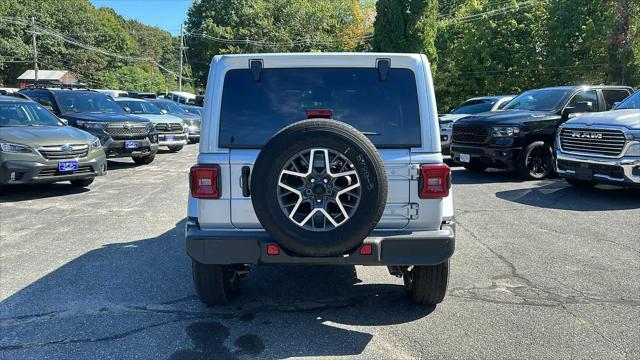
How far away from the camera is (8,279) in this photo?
15.1ft

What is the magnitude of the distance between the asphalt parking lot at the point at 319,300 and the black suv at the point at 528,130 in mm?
2983

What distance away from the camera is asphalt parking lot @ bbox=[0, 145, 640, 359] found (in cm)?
335

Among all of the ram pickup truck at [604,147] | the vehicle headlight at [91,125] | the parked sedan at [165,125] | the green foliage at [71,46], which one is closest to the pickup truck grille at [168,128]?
the parked sedan at [165,125]

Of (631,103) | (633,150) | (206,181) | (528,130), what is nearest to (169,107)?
(528,130)

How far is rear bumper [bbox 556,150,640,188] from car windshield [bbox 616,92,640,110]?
1.44 meters

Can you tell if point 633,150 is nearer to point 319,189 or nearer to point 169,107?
point 319,189

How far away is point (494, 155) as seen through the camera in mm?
9922

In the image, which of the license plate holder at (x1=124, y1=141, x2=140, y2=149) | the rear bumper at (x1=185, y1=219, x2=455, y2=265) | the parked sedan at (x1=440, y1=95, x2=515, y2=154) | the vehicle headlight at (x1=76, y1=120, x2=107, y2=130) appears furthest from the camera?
the parked sedan at (x1=440, y1=95, x2=515, y2=154)

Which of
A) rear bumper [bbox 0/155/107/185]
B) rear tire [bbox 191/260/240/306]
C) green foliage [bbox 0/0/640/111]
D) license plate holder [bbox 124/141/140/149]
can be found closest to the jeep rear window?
rear tire [bbox 191/260/240/306]

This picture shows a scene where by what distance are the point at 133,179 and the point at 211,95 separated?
771 cm

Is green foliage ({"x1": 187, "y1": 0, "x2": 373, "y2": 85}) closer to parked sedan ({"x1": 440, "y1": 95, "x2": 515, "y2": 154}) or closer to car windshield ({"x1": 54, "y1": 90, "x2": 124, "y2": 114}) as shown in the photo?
parked sedan ({"x1": 440, "y1": 95, "x2": 515, "y2": 154})

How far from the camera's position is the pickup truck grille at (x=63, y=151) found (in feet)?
26.5

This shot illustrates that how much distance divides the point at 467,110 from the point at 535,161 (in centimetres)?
386

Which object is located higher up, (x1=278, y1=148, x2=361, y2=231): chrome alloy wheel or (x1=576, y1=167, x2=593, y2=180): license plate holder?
(x1=278, y1=148, x2=361, y2=231): chrome alloy wheel
